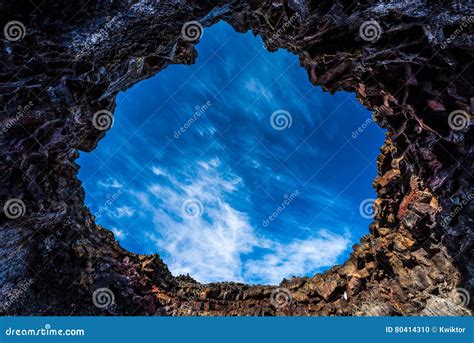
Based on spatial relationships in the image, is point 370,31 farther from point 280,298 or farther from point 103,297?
point 103,297

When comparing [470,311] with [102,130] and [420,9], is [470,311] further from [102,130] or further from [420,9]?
[102,130]

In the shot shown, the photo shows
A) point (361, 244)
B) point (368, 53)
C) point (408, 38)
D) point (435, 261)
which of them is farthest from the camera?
point (361, 244)

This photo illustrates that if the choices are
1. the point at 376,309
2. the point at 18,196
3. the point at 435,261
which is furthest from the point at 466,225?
the point at 18,196

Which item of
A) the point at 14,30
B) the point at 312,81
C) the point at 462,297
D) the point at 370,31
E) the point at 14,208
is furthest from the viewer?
the point at 312,81

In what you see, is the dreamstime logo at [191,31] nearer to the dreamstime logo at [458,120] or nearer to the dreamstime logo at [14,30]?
the dreamstime logo at [14,30]
